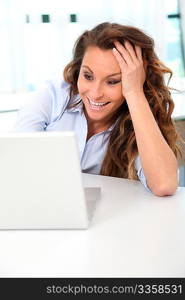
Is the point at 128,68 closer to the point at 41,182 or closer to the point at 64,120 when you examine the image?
the point at 64,120

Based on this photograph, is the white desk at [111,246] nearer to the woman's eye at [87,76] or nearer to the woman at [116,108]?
the woman at [116,108]

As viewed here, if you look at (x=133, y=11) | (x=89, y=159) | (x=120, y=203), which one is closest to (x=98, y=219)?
(x=120, y=203)

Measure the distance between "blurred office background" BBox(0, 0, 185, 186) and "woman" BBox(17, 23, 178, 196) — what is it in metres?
1.74

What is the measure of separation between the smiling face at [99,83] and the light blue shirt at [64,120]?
83 millimetres

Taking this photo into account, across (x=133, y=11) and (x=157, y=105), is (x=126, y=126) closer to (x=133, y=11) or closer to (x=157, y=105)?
(x=157, y=105)

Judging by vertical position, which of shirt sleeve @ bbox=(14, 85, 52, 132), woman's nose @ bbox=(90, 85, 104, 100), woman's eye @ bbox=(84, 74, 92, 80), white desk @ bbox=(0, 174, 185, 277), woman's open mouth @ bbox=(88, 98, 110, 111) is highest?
woman's eye @ bbox=(84, 74, 92, 80)

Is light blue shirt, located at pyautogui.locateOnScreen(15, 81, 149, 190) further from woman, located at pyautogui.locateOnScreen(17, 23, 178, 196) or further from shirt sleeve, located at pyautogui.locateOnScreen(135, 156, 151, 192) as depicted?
shirt sleeve, located at pyautogui.locateOnScreen(135, 156, 151, 192)

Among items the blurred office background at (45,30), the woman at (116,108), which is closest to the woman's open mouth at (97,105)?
the woman at (116,108)

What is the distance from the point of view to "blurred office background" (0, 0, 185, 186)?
362 centimetres

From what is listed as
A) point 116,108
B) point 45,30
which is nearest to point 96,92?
point 116,108

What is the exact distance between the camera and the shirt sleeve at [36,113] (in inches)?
66.4

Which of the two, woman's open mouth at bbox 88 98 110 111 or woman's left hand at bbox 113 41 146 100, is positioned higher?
woman's left hand at bbox 113 41 146 100

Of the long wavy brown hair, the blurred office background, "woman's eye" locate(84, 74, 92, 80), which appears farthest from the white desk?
the blurred office background

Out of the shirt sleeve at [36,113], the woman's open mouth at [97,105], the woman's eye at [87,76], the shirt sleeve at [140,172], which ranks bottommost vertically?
the shirt sleeve at [140,172]
